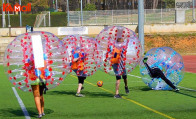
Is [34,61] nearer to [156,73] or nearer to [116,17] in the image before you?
[156,73]

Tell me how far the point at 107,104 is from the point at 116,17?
40.7 m

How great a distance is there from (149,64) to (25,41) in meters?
6.25

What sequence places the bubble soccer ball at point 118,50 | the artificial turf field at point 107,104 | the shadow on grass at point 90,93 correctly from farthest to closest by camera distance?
the shadow on grass at point 90,93 < the bubble soccer ball at point 118,50 < the artificial turf field at point 107,104

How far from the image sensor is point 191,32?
1854 inches

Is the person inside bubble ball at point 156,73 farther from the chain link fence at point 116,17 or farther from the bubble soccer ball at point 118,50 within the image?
the chain link fence at point 116,17

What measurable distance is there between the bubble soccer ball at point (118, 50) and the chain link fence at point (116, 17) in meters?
37.5

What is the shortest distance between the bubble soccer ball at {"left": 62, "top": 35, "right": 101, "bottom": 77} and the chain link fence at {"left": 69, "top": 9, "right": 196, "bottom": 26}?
37.3 m

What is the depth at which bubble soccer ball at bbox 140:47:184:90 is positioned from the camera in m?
15.9

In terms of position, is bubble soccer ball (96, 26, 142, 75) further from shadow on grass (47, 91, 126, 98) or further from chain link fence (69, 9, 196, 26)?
chain link fence (69, 9, 196, 26)

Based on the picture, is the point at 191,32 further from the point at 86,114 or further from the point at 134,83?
the point at 86,114

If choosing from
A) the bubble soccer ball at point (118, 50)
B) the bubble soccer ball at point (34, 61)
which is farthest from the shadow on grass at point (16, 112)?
the bubble soccer ball at point (118, 50)

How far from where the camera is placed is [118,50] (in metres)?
13.9

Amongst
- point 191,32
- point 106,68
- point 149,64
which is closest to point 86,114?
point 106,68

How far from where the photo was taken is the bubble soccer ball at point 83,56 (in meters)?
14.3
